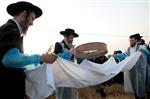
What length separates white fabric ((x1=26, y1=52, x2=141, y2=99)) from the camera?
14.0 feet

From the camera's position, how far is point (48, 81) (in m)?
4.25

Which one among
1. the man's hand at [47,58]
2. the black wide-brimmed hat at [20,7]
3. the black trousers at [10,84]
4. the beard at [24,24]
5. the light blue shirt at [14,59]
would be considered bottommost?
the black trousers at [10,84]

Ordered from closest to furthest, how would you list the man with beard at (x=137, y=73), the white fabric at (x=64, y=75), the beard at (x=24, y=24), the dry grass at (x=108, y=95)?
the beard at (x=24, y=24) → the white fabric at (x=64, y=75) → the man with beard at (x=137, y=73) → the dry grass at (x=108, y=95)

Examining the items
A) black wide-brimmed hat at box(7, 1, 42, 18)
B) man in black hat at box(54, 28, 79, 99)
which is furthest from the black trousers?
man in black hat at box(54, 28, 79, 99)

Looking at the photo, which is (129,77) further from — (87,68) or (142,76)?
(87,68)

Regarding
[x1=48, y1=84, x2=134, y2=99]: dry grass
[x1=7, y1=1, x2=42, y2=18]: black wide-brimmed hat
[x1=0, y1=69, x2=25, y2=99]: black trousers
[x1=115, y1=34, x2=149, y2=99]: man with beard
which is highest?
[x1=7, y1=1, x2=42, y2=18]: black wide-brimmed hat

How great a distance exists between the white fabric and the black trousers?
38 cm

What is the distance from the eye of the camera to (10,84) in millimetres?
3795

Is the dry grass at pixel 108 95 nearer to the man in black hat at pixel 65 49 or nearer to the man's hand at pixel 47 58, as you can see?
the man in black hat at pixel 65 49

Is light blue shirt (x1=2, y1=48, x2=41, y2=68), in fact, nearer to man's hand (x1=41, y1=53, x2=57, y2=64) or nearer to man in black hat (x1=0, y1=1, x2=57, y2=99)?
man in black hat (x1=0, y1=1, x2=57, y2=99)

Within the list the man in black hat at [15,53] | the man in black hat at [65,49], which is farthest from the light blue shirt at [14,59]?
the man in black hat at [65,49]

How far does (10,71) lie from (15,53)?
248 millimetres

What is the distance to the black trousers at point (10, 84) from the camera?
148 inches

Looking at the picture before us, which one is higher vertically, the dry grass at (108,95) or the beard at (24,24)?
the beard at (24,24)
